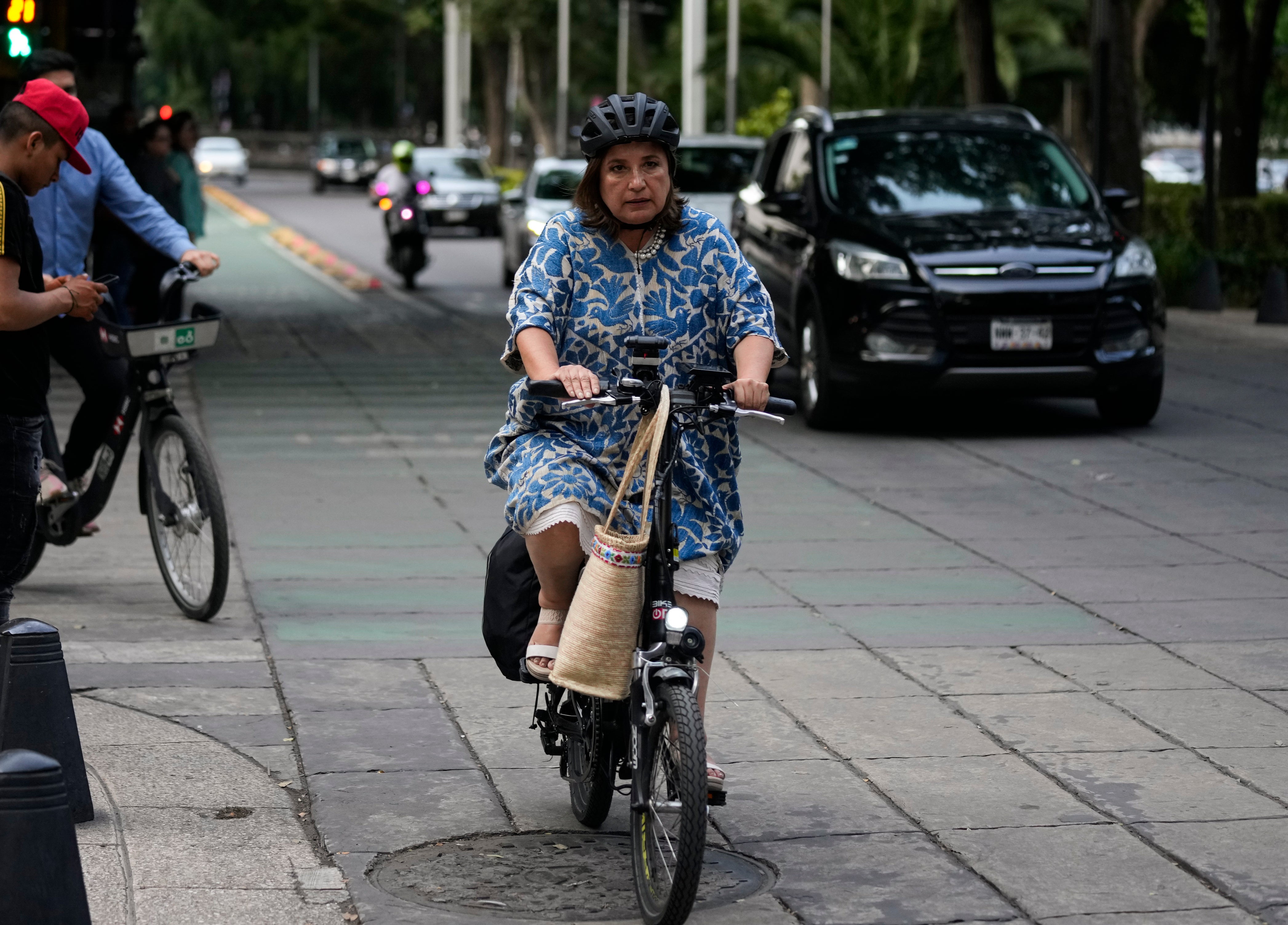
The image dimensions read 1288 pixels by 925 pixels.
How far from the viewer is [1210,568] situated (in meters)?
8.14

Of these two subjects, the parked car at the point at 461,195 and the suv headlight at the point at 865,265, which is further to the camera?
the parked car at the point at 461,195

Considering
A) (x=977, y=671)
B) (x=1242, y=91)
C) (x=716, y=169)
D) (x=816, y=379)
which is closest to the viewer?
(x=977, y=671)

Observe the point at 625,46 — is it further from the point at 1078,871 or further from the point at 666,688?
the point at 666,688

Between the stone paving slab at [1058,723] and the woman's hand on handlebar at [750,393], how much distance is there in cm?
171

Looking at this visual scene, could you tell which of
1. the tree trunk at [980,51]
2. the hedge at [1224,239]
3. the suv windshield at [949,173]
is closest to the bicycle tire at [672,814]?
the suv windshield at [949,173]

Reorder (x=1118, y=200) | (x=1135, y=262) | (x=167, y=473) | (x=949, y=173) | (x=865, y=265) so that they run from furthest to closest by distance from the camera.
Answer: (x=949, y=173)
(x=1118, y=200)
(x=1135, y=262)
(x=865, y=265)
(x=167, y=473)

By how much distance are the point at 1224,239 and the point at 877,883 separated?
756 inches

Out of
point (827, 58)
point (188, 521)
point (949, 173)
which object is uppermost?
point (827, 58)

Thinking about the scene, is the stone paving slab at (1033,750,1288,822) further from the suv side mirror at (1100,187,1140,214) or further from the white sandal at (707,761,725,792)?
the suv side mirror at (1100,187,1140,214)

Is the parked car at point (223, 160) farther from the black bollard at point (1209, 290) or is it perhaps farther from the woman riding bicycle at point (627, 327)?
the woman riding bicycle at point (627, 327)

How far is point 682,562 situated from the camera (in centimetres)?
459

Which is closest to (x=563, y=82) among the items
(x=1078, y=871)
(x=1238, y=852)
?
(x=1238, y=852)

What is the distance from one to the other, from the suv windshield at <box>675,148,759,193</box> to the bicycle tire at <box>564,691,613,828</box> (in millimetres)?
16367

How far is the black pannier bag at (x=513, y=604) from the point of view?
4.79 meters
